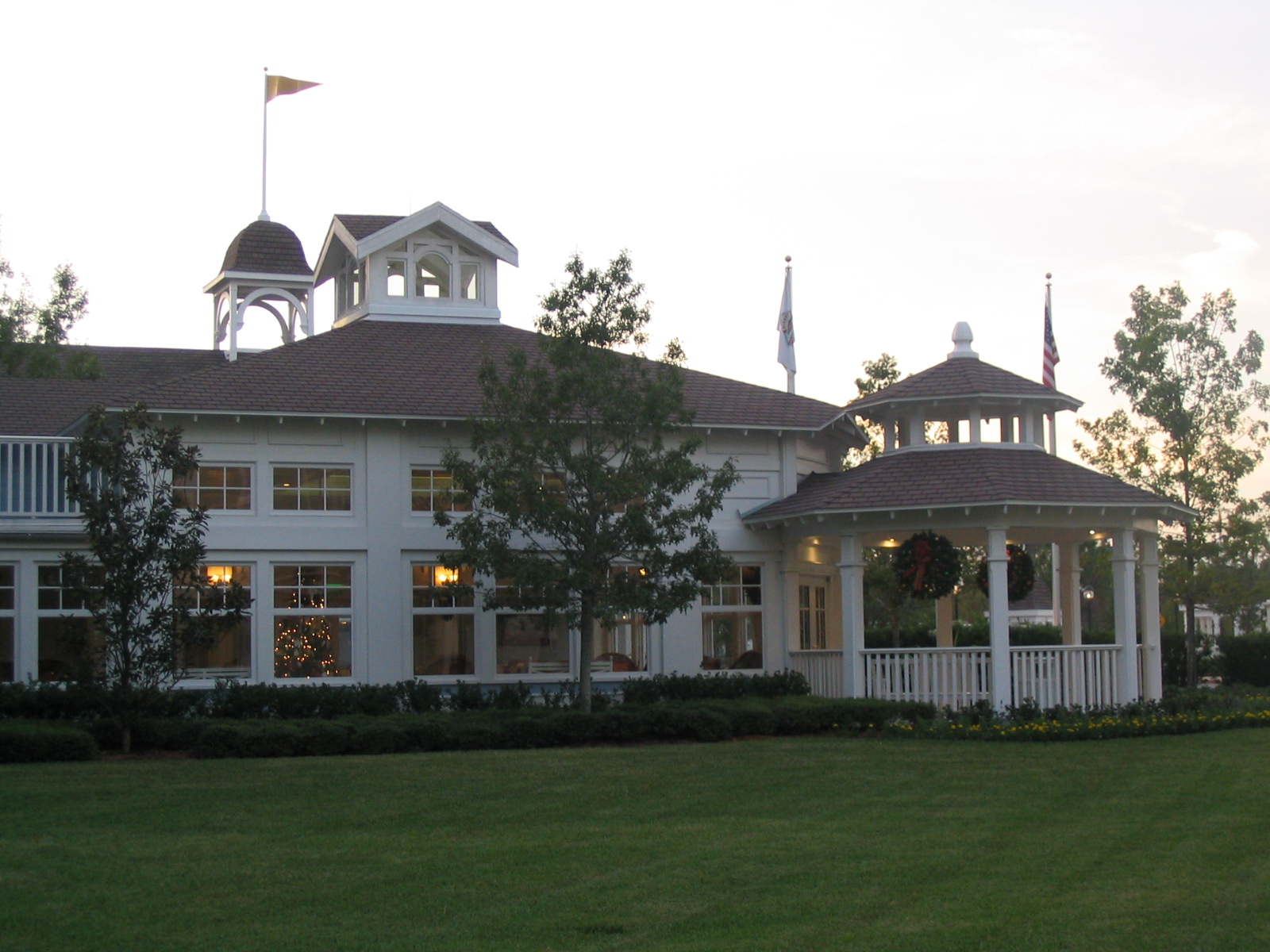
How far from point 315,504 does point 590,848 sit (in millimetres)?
13485

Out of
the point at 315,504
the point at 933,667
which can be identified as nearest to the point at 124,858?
the point at 315,504

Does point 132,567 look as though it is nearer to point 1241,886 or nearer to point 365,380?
point 365,380

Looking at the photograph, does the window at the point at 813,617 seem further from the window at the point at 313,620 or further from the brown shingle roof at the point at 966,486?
the window at the point at 313,620

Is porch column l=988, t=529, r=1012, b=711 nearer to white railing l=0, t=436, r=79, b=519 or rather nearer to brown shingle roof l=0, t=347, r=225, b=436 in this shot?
brown shingle roof l=0, t=347, r=225, b=436

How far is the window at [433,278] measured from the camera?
1121 inches

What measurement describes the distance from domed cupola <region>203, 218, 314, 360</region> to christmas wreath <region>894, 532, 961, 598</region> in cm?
1480

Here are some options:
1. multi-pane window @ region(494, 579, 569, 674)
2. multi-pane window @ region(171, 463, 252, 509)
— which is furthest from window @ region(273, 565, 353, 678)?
multi-pane window @ region(494, 579, 569, 674)

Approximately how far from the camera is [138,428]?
19703 mm

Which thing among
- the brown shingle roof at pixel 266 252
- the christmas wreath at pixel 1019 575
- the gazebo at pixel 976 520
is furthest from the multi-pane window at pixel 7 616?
the christmas wreath at pixel 1019 575

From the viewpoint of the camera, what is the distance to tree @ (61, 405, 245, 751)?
18.8 metres

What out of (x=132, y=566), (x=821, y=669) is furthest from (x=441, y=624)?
(x=821, y=669)

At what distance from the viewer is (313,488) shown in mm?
23672

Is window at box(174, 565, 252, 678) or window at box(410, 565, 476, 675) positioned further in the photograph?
window at box(410, 565, 476, 675)

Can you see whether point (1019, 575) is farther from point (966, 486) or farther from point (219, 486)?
point (219, 486)
